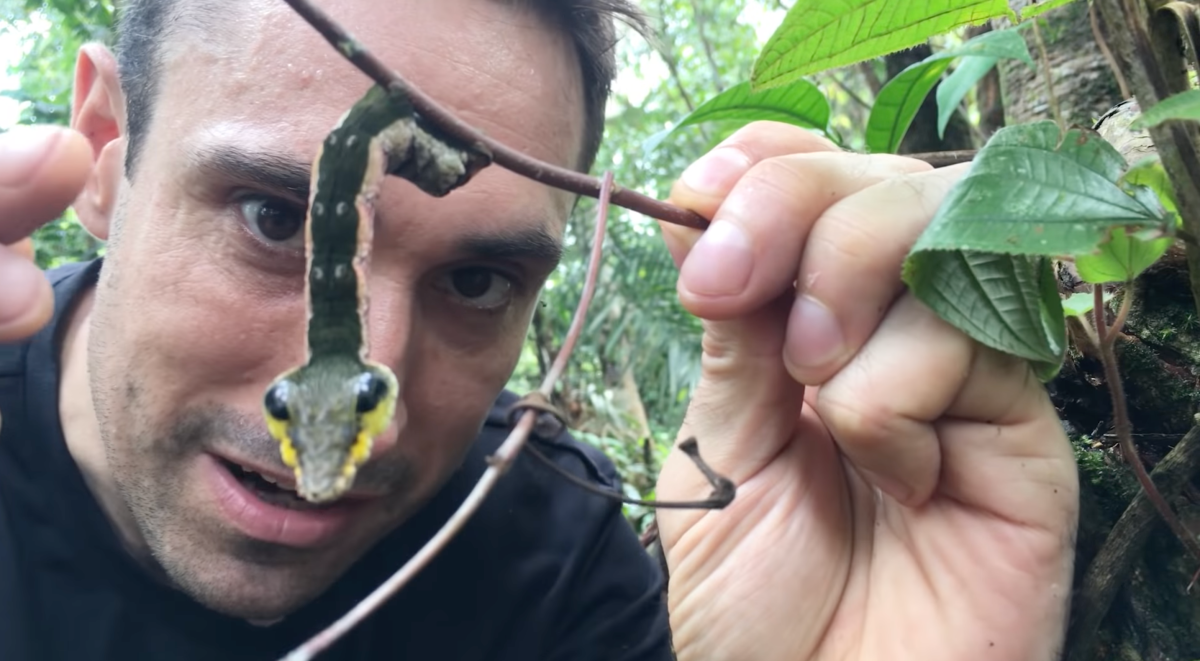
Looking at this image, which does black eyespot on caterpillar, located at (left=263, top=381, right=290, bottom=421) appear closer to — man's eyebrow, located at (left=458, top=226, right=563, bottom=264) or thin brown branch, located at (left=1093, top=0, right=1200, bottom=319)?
man's eyebrow, located at (left=458, top=226, right=563, bottom=264)

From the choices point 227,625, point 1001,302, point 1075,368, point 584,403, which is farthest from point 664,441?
point 1001,302

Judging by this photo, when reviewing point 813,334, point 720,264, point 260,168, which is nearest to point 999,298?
point 813,334

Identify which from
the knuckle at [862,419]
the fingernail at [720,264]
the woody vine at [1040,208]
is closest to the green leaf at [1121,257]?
the woody vine at [1040,208]

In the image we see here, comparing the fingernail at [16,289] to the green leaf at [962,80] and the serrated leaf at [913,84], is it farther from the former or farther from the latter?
the green leaf at [962,80]

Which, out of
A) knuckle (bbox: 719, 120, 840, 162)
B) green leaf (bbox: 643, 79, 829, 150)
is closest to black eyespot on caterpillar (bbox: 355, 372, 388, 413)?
knuckle (bbox: 719, 120, 840, 162)

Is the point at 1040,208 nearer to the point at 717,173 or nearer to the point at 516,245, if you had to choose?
the point at 717,173
